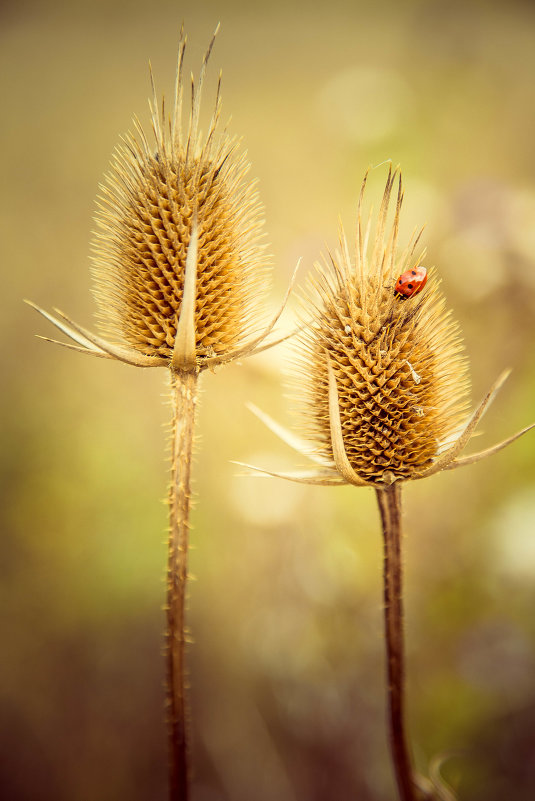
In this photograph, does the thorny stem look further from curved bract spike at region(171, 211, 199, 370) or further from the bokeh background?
the bokeh background

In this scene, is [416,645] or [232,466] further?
[232,466]

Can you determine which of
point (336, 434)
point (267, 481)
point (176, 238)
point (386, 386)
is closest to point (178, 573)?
point (336, 434)

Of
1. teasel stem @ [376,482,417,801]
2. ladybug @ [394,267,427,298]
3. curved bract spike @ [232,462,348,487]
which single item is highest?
ladybug @ [394,267,427,298]

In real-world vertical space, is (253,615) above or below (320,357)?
below

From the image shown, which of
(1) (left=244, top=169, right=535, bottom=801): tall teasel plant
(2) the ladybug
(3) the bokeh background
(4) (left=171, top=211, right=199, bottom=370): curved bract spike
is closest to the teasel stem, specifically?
(1) (left=244, top=169, right=535, bottom=801): tall teasel plant

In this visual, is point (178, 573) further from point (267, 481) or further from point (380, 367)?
point (267, 481)

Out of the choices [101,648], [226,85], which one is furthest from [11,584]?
[226,85]

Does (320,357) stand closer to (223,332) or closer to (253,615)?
(223,332)
